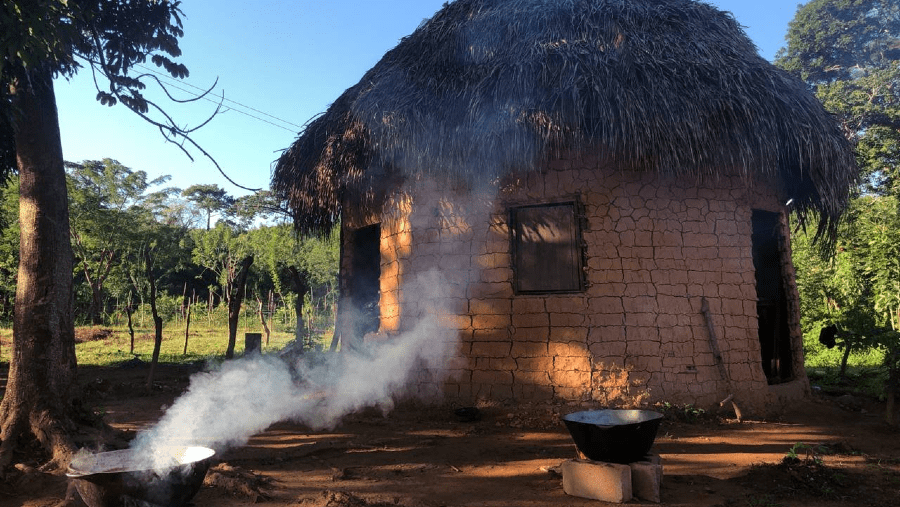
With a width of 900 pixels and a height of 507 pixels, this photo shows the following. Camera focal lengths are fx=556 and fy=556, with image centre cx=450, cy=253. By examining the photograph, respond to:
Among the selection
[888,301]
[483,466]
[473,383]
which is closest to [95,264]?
[473,383]

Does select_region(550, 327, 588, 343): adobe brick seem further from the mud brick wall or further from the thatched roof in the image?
the thatched roof

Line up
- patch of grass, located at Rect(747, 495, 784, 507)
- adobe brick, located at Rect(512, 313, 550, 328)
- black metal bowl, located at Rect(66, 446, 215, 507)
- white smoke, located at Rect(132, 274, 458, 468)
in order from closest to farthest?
black metal bowl, located at Rect(66, 446, 215, 507) < patch of grass, located at Rect(747, 495, 784, 507) < white smoke, located at Rect(132, 274, 458, 468) < adobe brick, located at Rect(512, 313, 550, 328)

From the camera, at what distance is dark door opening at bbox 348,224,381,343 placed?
8070mm

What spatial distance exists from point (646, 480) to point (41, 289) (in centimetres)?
463

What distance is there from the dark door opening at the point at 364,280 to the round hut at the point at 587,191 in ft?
4.74

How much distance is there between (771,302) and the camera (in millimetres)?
7465

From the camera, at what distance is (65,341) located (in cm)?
446

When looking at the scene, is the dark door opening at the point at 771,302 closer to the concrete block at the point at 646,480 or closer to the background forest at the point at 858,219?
the background forest at the point at 858,219

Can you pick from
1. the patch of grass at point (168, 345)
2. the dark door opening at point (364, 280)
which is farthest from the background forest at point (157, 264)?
the dark door opening at point (364, 280)

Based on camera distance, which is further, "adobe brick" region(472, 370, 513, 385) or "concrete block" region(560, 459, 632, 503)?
"adobe brick" region(472, 370, 513, 385)

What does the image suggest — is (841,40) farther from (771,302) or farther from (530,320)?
(530,320)

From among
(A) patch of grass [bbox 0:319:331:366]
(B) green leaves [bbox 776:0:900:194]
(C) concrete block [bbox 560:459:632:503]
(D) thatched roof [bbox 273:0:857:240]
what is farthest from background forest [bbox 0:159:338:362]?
(B) green leaves [bbox 776:0:900:194]

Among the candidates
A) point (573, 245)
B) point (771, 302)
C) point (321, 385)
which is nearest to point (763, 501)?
point (573, 245)

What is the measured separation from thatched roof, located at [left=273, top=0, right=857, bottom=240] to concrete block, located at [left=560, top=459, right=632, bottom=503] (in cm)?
325
